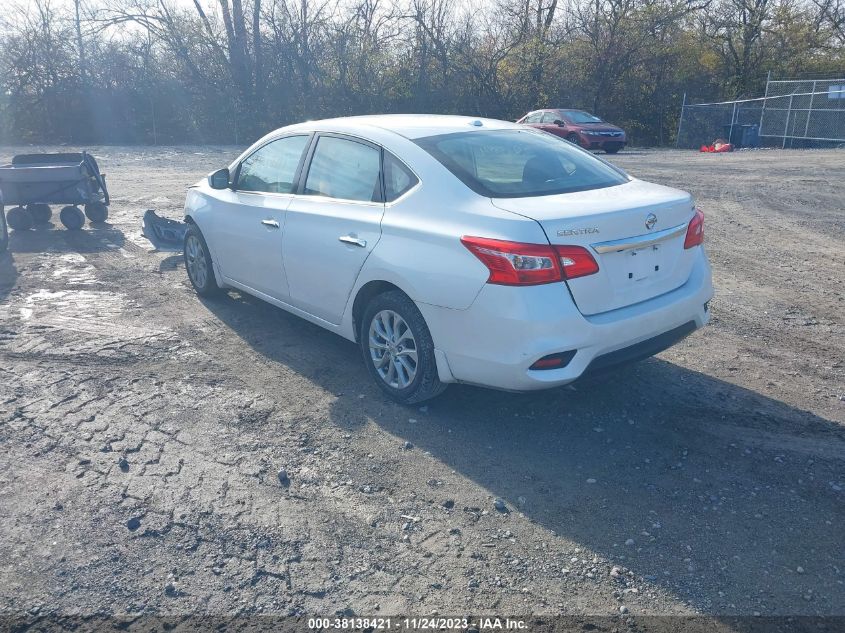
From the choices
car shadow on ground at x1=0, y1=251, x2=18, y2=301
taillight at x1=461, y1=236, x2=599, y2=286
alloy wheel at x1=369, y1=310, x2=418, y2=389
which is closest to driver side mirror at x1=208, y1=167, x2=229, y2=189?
alloy wheel at x1=369, y1=310, x2=418, y2=389

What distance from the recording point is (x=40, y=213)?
1145 centimetres

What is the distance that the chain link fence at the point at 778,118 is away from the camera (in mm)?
24094

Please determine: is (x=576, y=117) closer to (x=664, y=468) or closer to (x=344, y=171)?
(x=344, y=171)

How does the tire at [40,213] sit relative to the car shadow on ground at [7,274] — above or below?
above

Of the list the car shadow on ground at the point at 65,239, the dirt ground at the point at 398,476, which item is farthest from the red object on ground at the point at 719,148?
the car shadow on ground at the point at 65,239

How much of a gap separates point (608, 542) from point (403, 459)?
1.26 metres

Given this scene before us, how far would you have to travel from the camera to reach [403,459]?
4.18m

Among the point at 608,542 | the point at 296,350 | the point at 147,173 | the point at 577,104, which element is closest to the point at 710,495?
the point at 608,542

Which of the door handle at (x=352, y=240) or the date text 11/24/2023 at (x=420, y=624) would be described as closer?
the date text 11/24/2023 at (x=420, y=624)

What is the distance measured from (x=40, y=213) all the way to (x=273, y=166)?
7.22 meters

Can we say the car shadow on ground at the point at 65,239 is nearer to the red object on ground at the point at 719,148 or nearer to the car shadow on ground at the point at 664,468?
the car shadow on ground at the point at 664,468

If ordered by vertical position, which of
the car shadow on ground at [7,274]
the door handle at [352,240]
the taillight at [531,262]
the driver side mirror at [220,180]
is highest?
the driver side mirror at [220,180]

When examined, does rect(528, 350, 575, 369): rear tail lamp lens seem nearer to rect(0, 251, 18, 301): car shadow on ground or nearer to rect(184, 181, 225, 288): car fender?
rect(184, 181, 225, 288): car fender

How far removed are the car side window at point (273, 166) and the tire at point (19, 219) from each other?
20.8ft
